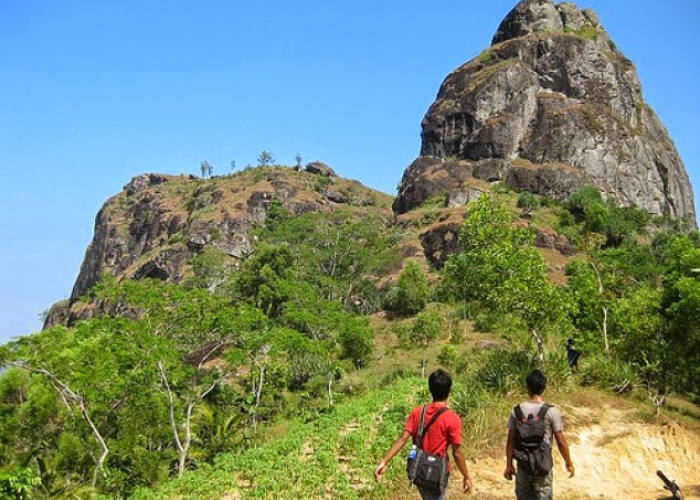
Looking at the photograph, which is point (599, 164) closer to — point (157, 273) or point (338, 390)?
point (338, 390)

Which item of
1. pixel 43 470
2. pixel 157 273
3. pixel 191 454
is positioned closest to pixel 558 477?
pixel 191 454

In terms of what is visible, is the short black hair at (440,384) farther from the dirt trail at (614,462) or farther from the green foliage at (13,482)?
the green foliage at (13,482)

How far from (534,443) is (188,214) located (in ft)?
344

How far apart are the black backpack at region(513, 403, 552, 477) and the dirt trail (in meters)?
4.24

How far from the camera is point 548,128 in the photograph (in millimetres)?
74625

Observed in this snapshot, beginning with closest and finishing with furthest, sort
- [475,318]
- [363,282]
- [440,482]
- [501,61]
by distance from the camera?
[440,482] < [475,318] < [363,282] < [501,61]

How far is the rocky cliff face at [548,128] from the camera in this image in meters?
72.6

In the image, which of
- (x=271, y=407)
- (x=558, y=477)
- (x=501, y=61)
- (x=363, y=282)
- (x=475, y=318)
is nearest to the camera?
(x=558, y=477)

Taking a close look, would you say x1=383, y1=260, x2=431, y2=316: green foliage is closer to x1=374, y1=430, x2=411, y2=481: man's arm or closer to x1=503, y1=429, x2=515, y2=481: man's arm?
x1=503, y1=429, x2=515, y2=481: man's arm

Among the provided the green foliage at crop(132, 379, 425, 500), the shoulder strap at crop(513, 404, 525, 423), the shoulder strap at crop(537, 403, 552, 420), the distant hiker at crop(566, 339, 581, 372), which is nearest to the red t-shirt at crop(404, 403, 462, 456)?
the shoulder strap at crop(513, 404, 525, 423)

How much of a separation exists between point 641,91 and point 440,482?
97019 mm

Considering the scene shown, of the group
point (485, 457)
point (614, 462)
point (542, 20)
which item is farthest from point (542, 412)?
point (542, 20)

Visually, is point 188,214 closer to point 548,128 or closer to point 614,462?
point 548,128

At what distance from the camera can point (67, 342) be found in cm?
2103
